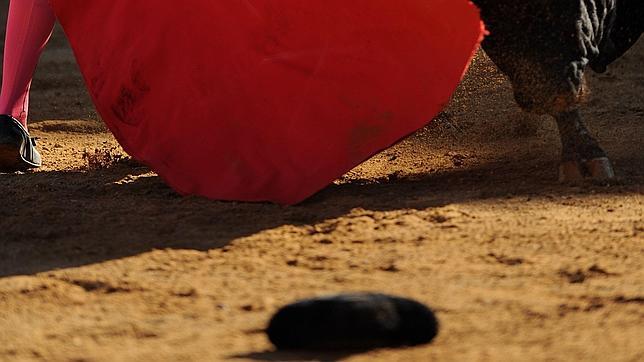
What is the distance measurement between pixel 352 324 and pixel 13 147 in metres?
2.02

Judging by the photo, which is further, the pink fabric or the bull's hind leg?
the pink fabric

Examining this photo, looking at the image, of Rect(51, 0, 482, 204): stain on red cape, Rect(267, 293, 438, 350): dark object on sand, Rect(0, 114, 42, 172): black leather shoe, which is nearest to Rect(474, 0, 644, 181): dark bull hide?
Rect(51, 0, 482, 204): stain on red cape

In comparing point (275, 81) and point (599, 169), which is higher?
point (275, 81)

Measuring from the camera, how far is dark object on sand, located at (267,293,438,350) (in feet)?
6.18

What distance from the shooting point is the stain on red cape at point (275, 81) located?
2.98 metres

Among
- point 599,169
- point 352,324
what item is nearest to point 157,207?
point 599,169

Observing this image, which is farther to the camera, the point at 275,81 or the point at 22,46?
the point at 22,46

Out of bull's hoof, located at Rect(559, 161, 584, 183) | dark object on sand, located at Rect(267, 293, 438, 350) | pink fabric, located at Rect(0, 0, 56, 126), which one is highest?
pink fabric, located at Rect(0, 0, 56, 126)

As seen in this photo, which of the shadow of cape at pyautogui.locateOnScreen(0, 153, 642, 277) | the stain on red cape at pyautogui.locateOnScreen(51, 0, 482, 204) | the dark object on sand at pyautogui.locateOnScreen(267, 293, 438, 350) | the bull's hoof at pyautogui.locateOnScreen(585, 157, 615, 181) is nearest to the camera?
the dark object on sand at pyautogui.locateOnScreen(267, 293, 438, 350)

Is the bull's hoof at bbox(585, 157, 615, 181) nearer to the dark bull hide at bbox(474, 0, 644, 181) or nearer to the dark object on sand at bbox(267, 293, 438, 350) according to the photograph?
the dark bull hide at bbox(474, 0, 644, 181)

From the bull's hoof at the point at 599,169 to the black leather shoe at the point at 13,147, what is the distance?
165 centimetres

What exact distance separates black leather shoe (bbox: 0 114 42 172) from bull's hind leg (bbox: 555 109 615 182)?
1.58 metres

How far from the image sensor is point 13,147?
3.62 meters

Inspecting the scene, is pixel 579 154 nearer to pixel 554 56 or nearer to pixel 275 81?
pixel 554 56
